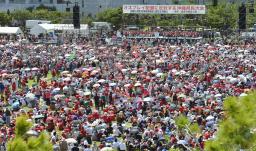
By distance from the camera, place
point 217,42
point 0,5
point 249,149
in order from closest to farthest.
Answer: point 249,149 → point 217,42 → point 0,5

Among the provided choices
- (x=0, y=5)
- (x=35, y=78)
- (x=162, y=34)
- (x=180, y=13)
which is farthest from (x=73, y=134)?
(x=0, y=5)

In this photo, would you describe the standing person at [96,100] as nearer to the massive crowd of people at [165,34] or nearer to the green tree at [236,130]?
the green tree at [236,130]

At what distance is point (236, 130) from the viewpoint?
11.7 meters

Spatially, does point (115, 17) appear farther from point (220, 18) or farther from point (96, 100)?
Result: point (96, 100)

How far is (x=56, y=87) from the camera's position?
33594mm

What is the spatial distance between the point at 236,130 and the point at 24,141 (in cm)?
377

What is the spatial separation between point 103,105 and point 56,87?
388cm

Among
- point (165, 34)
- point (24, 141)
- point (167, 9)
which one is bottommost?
point (165, 34)

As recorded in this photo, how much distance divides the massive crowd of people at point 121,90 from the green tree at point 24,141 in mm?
6199

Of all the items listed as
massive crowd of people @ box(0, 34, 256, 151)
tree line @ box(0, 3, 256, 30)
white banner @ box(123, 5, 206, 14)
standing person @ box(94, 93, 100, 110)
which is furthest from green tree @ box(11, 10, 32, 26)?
standing person @ box(94, 93, 100, 110)

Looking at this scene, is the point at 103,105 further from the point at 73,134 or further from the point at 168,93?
the point at 73,134

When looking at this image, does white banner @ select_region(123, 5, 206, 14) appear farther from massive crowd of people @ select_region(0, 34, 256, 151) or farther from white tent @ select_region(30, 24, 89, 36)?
massive crowd of people @ select_region(0, 34, 256, 151)

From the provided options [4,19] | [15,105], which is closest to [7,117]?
[15,105]

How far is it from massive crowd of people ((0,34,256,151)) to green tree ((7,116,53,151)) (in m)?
6.20
